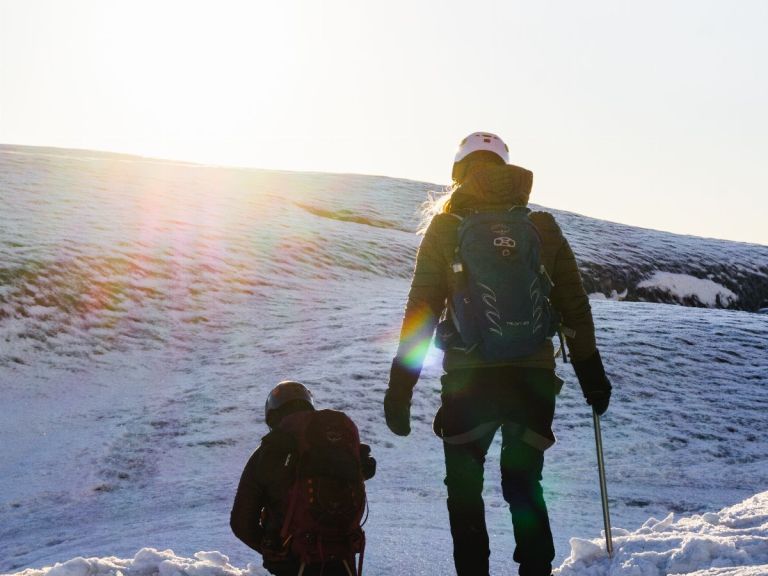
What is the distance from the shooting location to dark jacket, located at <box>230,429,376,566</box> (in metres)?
4.56

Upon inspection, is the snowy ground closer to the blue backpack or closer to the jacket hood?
the blue backpack

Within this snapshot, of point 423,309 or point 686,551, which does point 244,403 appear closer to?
point 686,551

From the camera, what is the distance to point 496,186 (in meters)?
4.29

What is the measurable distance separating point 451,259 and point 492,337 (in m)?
0.48

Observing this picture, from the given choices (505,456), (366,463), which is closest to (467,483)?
(505,456)

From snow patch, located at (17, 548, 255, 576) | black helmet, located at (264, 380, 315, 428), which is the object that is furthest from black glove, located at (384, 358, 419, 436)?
snow patch, located at (17, 548, 255, 576)

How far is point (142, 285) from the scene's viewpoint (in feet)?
71.1

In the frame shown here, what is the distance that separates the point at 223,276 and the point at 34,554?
16641 mm

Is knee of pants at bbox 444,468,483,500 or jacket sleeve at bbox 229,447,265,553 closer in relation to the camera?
knee of pants at bbox 444,468,483,500

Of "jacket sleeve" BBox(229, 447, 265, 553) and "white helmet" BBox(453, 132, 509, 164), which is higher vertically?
"white helmet" BBox(453, 132, 509, 164)

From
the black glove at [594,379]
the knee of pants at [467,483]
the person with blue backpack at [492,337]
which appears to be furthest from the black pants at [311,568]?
the black glove at [594,379]

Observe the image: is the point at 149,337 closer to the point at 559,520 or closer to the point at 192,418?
the point at 192,418

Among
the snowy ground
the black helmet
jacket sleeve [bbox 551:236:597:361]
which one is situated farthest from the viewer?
the snowy ground

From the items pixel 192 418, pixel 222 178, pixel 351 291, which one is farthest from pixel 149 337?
pixel 222 178
